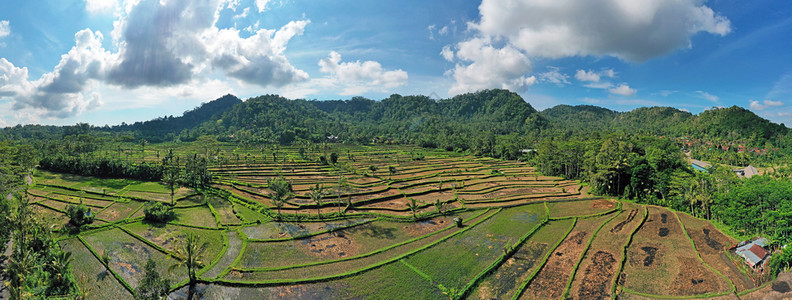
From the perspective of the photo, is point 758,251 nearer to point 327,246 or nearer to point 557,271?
point 557,271

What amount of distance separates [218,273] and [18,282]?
12.4m

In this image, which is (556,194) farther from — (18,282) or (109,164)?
(109,164)

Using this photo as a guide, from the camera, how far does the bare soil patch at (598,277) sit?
22975 mm

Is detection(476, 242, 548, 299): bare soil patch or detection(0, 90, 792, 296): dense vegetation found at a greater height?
detection(0, 90, 792, 296): dense vegetation

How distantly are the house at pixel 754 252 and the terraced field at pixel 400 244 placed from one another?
145cm

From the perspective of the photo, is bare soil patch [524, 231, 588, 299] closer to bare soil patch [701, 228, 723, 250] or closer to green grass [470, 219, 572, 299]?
green grass [470, 219, 572, 299]

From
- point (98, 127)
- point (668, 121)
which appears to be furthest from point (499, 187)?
point (98, 127)

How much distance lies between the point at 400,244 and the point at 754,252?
1209 inches

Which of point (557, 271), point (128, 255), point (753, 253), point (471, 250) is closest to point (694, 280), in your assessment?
point (753, 253)

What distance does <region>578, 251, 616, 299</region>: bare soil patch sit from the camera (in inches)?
905

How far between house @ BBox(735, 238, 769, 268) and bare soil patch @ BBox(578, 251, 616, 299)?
10525mm

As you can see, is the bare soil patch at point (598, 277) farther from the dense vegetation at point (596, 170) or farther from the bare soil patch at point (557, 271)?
the dense vegetation at point (596, 170)

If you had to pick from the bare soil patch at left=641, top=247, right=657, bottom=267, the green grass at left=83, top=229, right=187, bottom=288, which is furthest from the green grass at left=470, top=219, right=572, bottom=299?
the green grass at left=83, top=229, right=187, bottom=288

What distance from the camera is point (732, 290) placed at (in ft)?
76.0
